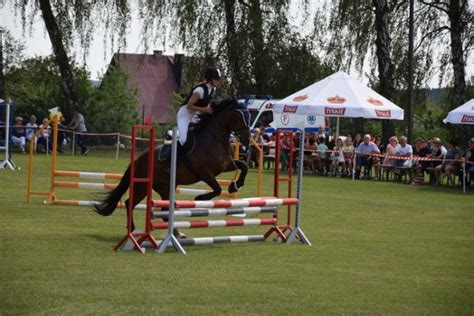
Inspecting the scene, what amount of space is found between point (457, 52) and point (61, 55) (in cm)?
1526

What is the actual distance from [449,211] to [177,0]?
839 inches

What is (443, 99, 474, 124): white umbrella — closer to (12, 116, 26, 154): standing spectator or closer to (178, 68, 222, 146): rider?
(178, 68, 222, 146): rider

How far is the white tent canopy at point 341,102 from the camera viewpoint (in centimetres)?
2997

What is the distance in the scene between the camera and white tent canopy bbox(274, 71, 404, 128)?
98.3 feet

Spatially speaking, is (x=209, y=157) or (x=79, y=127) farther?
(x=79, y=127)

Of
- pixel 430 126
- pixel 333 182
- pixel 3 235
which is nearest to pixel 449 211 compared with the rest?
pixel 333 182

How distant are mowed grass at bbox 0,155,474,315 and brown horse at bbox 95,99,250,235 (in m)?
0.72

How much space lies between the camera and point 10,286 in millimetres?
9289

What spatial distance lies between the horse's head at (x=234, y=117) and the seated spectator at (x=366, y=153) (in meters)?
17.8

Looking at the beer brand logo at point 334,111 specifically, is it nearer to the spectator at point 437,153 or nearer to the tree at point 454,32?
the spectator at point 437,153

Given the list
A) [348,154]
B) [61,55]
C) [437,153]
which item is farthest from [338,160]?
[61,55]

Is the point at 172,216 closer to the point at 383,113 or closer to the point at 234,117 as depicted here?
the point at 234,117

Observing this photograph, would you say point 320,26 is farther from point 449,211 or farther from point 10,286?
point 10,286

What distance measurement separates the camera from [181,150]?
13.7m
